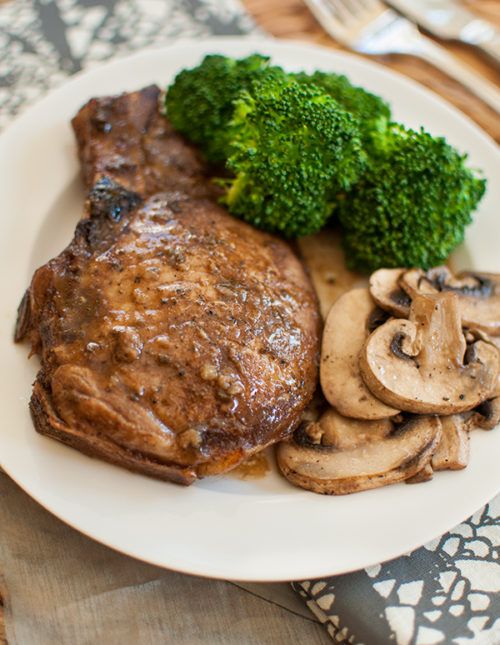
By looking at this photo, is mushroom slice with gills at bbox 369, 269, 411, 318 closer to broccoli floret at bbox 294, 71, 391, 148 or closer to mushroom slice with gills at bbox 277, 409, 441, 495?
mushroom slice with gills at bbox 277, 409, 441, 495

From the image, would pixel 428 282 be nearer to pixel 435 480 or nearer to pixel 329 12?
pixel 435 480

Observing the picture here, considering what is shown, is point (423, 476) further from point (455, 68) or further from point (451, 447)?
point (455, 68)

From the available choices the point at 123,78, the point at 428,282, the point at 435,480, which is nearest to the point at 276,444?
the point at 435,480

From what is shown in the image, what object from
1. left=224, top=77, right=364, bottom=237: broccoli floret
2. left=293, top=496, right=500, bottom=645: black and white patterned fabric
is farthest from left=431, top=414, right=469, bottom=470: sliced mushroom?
left=224, top=77, right=364, bottom=237: broccoli floret

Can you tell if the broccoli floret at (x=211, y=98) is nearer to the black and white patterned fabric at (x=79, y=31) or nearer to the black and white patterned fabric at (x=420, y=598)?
the black and white patterned fabric at (x=79, y=31)

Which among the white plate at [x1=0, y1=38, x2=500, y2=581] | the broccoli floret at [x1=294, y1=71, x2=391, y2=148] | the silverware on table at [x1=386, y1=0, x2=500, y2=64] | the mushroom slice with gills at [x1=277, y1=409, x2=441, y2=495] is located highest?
the silverware on table at [x1=386, y1=0, x2=500, y2=64]
